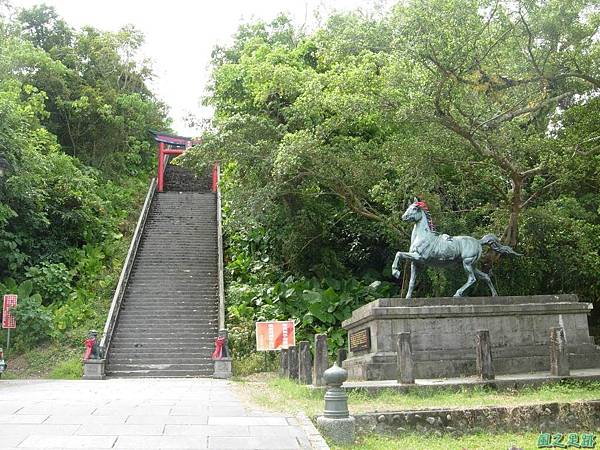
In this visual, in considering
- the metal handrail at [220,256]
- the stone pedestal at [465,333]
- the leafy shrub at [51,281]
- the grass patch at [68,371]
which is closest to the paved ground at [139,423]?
the stone pedestal at [465,333]

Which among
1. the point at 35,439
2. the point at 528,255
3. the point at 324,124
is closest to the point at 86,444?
the point at 35,439

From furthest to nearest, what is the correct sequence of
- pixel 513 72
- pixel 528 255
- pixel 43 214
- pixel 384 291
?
pixel 43 214
pixel 384 291
pixel 528 255
pixel 513 72

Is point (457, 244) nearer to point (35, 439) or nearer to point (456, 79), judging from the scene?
point (456, 79)

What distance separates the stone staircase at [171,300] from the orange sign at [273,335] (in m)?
1.82

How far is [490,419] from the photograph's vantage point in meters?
7.34

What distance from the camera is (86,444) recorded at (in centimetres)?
562

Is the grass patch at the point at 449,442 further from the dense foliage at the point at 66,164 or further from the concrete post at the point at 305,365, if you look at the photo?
the dense foliage at the point at 66,164

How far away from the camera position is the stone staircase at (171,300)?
16.3 metres

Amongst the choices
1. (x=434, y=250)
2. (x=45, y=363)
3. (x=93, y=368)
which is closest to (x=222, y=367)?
(x=93, y=368)

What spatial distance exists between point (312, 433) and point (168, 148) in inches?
1130

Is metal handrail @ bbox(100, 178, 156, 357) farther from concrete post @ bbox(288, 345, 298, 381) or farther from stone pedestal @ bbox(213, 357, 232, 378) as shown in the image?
concrete post @ bbox(288, 345, 298, 381)

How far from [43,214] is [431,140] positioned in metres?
14.0

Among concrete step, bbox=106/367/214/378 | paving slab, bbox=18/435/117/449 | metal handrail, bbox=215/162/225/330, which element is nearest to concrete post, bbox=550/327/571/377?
paving slab, bbox=18/435/117/449

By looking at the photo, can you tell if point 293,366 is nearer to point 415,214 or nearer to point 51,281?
point 415,214
